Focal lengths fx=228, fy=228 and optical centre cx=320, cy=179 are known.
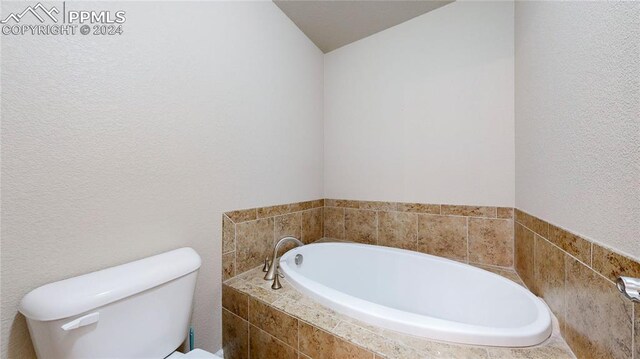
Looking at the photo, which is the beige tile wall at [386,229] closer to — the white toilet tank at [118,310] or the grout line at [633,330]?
the white toilet tank at [118,310]

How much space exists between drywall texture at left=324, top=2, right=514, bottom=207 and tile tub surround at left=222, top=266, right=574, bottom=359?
2.22ft

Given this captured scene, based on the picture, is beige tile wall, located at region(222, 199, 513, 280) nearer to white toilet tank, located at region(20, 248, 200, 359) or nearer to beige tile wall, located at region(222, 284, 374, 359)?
beige tile wall, located at region(222, 284, 374, 359)

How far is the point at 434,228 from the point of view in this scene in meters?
1.65

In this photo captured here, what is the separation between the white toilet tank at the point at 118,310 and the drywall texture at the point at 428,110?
56.9 inches

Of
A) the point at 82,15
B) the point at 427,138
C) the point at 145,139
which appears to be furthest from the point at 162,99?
the point at 427,138

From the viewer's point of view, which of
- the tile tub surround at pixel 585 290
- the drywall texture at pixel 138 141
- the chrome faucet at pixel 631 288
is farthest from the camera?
the drywall texture at pixel 138 141

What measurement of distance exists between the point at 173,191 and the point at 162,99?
0.42 m

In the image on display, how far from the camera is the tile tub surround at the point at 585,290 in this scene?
1.84ft

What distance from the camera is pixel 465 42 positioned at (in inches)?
61.1

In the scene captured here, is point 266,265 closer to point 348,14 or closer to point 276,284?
point 276,284

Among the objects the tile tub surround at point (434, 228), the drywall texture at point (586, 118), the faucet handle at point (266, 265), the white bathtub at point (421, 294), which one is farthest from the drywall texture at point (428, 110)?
the faucet handle at point (266, 265)

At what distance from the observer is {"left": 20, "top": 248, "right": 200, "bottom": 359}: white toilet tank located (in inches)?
25.8

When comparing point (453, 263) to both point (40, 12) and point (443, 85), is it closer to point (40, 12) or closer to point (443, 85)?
point (443, 85)

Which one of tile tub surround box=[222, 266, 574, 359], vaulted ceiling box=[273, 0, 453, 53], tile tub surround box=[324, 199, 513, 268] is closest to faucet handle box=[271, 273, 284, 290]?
tile tub surround box=[222, 266, 574, 359]
